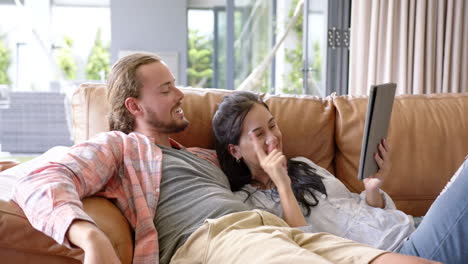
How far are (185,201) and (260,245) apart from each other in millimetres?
400

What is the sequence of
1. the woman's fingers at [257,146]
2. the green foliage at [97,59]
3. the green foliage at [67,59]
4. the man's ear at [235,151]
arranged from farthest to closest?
the green foliage at [97,59], the green foliage at [67,59], the man's ear at [235,151], the woman's fingers at [257,146]

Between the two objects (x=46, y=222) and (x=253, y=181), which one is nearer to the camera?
(x=46, y=222)

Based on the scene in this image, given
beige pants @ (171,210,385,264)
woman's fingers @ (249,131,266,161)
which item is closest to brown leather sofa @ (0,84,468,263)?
woman's fingers @ (249,131,266,161)

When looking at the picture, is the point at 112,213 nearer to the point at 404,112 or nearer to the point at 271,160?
the point at 271,160

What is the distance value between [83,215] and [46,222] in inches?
3.4

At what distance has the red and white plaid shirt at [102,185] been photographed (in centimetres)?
128


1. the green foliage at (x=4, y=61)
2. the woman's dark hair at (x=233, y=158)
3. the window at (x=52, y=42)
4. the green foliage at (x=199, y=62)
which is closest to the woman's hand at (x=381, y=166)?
the woman's dark hair at (x=233, y=158)

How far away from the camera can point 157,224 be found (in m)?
1.58

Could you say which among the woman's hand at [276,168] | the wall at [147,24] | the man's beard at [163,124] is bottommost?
the woman's hand at [276,168]

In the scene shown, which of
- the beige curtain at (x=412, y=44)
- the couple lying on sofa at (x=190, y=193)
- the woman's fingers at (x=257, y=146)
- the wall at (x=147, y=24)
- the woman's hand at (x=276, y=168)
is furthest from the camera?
the wall at (x=147, y=24)

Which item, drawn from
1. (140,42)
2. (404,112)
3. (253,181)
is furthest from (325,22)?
(140,42)

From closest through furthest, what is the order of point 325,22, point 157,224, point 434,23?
point 157,224, point 434,23, point 325,22

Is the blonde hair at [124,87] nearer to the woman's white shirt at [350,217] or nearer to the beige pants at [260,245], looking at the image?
the woman's white shirt at [350,217]

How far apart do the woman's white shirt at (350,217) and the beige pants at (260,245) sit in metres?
0.31
